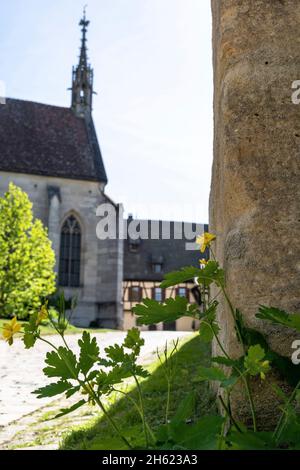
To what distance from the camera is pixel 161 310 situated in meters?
1.51

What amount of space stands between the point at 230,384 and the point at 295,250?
30.0 inches

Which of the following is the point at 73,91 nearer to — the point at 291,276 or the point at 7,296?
the point at 7,296

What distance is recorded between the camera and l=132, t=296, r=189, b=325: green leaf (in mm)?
1504

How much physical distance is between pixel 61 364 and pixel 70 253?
81.0 ft

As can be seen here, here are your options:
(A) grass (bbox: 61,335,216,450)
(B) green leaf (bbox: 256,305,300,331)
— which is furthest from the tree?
(B) green leaf (bbox: 256,305,300,331)

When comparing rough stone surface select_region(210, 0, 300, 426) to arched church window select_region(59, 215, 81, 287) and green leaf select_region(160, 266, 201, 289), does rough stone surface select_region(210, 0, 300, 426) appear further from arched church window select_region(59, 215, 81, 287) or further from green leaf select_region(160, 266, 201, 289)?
arched church window select_region(59, 215, 81, 287)

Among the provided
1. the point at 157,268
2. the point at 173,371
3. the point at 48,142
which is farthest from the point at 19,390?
the point at 157,268

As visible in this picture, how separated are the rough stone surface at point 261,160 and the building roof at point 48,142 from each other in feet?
80.1

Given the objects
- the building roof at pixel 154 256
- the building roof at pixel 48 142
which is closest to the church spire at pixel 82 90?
the building roof at pixel 48 142

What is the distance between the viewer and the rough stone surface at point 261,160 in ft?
5.66

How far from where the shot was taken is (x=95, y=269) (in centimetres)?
2573

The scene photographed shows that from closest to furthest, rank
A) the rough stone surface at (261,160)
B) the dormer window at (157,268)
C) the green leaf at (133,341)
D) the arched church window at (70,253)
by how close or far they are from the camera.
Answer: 1. the green leaf at (133,341)
2. the rough stone surface at (261,160)
3. the arched church window at (70,253)
4. the dormer window at (157,268)

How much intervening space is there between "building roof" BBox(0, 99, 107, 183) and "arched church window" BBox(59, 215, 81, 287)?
2.49 m

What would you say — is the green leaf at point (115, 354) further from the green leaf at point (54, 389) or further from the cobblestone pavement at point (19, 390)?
the cobblestone pavement at point (19, 390)
